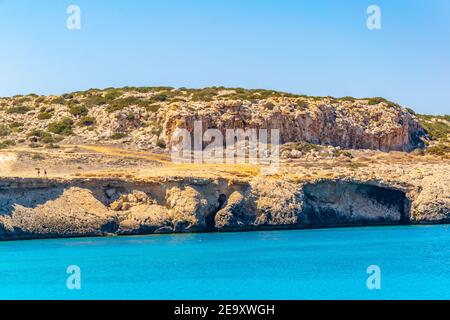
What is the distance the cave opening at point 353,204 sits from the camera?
4538 centimetres

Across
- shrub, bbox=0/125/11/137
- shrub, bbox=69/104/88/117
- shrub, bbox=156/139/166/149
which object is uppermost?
shrub, bbox=69/104/88/117

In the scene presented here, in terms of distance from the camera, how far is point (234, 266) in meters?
28.7

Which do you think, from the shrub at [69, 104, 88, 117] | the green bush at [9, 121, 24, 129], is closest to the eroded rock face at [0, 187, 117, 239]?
the green bush at [9, 121, 24, 129]

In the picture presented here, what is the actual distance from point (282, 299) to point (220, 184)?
21.6 meters

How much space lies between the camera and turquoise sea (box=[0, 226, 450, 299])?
22938mm

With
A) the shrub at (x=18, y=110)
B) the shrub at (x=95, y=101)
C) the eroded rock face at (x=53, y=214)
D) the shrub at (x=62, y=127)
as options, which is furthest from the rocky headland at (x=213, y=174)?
the shrub at (x=18, y=110)

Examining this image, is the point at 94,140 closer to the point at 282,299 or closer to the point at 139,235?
the point at 139,235

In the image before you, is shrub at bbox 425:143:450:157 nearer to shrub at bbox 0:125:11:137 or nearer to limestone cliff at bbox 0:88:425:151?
limestone cliff at bbox 0:88:425:151

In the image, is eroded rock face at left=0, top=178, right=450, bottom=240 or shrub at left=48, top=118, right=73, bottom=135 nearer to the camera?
eroded rock face at left=0, top=178, right=450, bottom=240

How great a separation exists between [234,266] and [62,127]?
37228 millimetres

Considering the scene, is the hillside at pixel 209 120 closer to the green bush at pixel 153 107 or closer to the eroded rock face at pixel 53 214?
the green bush at pixel 153 107

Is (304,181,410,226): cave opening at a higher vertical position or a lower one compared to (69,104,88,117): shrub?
lower

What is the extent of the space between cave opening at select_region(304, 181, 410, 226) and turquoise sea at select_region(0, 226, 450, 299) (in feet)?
13.0
